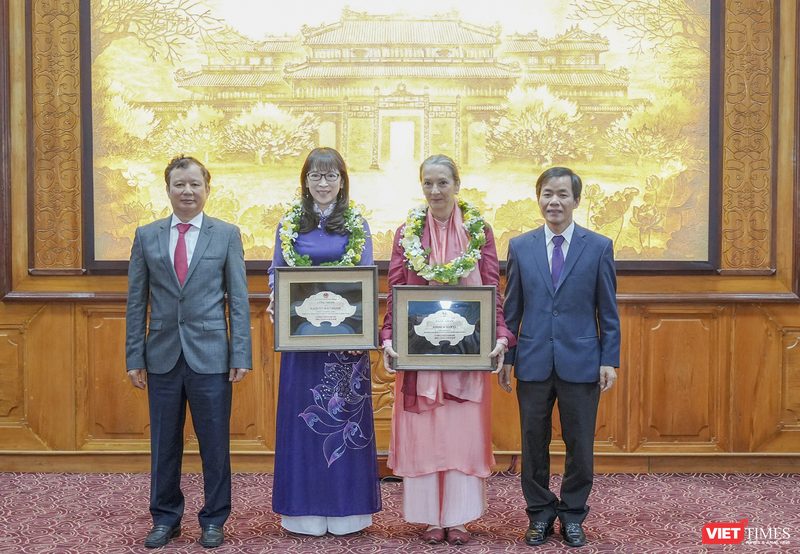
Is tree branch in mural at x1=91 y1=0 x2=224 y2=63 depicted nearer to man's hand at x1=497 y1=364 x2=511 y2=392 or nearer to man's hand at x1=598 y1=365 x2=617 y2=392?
man's hand at x1=497 y1=364 x2=511 y2=392

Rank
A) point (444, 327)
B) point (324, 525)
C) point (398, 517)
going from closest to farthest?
point (444, 327)
point (324, 525)
point (398, 517)

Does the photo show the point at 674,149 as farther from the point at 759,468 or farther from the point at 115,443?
the point at 115,443

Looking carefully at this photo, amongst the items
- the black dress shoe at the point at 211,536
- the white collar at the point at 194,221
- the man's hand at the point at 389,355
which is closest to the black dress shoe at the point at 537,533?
the man's hand at the point at 389,355

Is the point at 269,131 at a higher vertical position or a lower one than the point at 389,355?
higher

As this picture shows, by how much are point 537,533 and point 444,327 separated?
110 centimetres

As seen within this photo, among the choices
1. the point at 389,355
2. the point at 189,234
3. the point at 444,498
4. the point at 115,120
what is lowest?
the point at 444,498

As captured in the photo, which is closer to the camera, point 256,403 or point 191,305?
point 191,305

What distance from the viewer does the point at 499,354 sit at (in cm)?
324

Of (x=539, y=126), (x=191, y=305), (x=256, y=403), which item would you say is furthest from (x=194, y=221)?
(x=539, y=126)

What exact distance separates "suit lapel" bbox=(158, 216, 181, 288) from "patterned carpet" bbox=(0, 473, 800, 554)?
1290 mm

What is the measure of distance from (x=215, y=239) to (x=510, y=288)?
4.72ft

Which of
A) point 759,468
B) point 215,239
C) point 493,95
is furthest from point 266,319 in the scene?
point 759,468

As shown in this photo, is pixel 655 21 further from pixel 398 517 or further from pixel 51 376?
pixel 51 376

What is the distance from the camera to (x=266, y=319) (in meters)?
4.70
